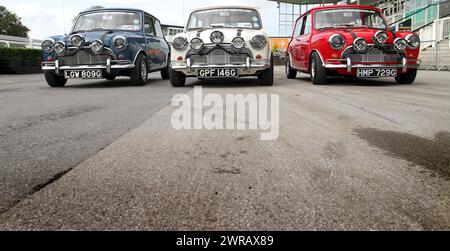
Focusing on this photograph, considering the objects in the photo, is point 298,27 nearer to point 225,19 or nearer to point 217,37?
point 225,19

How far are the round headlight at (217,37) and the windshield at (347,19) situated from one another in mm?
2247

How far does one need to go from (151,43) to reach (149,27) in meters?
0.49

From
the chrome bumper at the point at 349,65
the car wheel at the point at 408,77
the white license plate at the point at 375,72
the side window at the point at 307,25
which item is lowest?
the car wheel at the point at 408,77

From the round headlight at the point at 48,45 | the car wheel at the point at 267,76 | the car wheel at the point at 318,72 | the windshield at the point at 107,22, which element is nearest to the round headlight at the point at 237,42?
the car wheel at the point at 267,76

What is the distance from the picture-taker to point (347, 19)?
7453 mm

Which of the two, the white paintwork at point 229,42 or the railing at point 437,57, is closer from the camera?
the white paintwork at point 229,42

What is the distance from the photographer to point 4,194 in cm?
141

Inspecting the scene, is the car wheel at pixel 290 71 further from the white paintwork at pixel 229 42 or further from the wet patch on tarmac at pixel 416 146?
the wet patch on tarmac at pixel 416 146

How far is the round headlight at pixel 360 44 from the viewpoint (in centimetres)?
639

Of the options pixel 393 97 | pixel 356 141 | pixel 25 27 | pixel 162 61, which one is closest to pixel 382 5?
pixel 162 61

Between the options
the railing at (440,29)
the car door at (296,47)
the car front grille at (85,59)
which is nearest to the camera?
the car front grille at (85,59)

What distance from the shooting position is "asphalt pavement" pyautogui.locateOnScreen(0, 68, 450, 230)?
1189mm

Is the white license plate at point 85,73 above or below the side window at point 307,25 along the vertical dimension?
below

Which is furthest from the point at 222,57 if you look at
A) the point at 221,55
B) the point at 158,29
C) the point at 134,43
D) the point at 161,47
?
the point at 158,29
